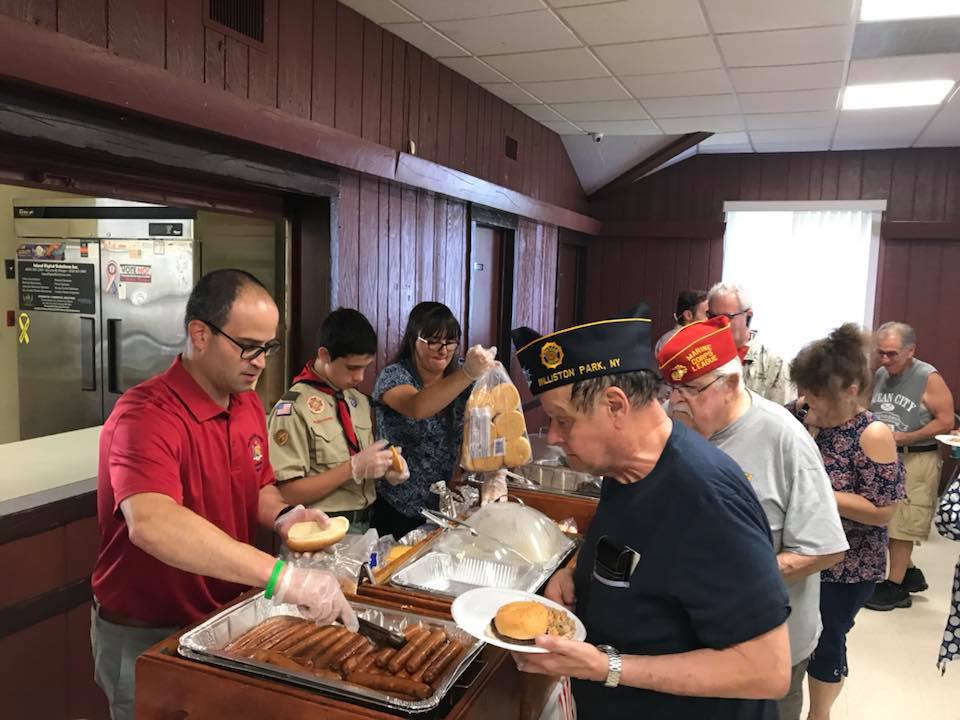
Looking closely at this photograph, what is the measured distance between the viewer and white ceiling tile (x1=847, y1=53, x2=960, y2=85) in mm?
3637

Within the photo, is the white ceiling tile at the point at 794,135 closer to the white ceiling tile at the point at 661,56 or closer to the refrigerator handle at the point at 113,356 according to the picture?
the white ceiling tile at the point at 661,56

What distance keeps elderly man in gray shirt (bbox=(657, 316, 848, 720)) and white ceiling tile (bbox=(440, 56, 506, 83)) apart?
2.64 meters

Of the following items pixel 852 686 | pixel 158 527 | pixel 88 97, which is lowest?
pixel 852 686

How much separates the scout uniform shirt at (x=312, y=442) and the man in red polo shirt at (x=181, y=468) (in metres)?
0.36

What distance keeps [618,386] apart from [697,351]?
0.66 metres

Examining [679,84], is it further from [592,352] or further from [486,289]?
[592,352]

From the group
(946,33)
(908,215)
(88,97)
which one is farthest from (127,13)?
(908,215)

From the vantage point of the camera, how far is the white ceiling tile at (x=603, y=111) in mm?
4697

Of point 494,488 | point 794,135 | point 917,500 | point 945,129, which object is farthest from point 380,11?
point 945,129

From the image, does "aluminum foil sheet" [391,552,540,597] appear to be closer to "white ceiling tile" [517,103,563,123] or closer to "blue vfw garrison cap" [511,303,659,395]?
"blue vfw garrison cap" [511,303,659,395]

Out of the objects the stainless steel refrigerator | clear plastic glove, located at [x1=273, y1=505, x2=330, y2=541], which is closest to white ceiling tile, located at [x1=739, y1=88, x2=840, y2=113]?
the stainless steel refrigerator

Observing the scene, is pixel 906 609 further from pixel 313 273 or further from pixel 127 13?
pixel 127 13

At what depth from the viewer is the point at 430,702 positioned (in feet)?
4.09

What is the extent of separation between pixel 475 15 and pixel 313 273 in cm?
140
